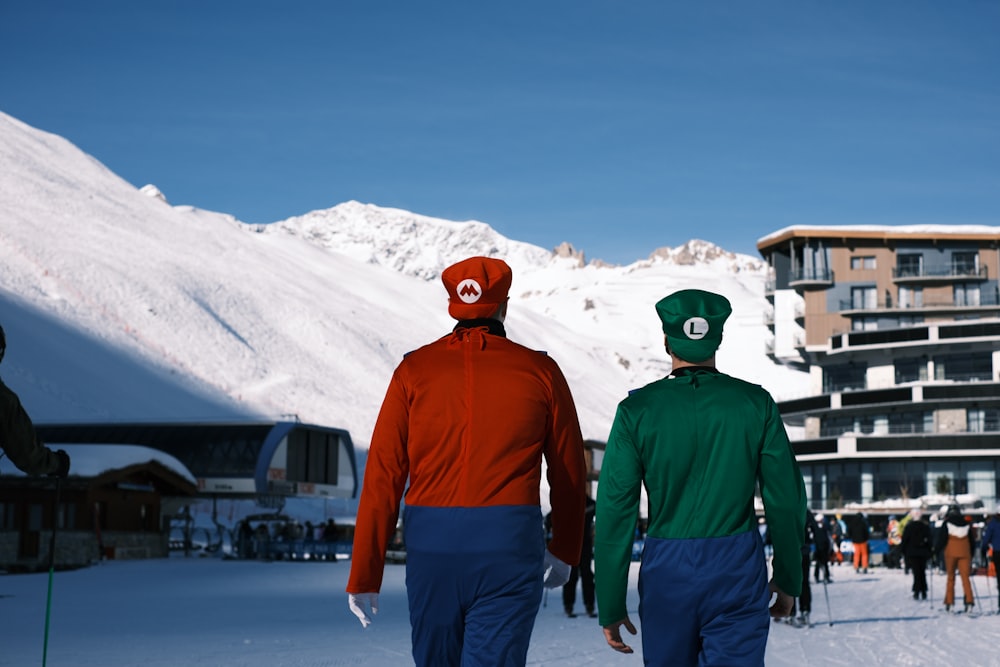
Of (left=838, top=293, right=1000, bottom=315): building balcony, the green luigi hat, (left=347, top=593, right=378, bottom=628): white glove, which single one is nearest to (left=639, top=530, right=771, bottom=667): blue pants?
the green luigi hat

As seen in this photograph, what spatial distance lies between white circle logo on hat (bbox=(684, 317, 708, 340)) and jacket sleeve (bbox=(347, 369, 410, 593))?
1.20 m

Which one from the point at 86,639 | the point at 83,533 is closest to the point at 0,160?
the point at 83,533

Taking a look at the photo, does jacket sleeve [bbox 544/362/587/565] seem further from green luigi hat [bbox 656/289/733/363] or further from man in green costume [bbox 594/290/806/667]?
green luigi hat [bbox 656/289/733/363]

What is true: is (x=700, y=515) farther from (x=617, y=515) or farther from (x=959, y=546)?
(x=959, y=546)

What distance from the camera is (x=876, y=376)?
290 feet

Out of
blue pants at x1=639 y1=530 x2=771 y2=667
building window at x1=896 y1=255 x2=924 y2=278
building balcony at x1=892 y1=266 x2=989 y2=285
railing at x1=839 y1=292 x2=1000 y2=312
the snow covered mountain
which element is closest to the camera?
blue pants at x1=639 y1=530 x2=771 y2=667

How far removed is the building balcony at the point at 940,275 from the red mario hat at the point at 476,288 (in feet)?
313

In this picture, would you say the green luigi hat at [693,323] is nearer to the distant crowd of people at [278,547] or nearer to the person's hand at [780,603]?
the person's hand at [780,603]

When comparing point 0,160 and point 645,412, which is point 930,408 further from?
point 0,160

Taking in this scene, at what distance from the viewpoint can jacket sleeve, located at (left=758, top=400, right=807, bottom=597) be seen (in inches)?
217

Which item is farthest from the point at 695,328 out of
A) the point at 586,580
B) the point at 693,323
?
the point at 586,580

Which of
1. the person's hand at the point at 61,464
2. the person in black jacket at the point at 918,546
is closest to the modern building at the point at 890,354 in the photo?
the person in black jacket at the point at 918,546

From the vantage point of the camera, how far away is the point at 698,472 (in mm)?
5473

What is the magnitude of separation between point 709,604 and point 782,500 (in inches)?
20.4
